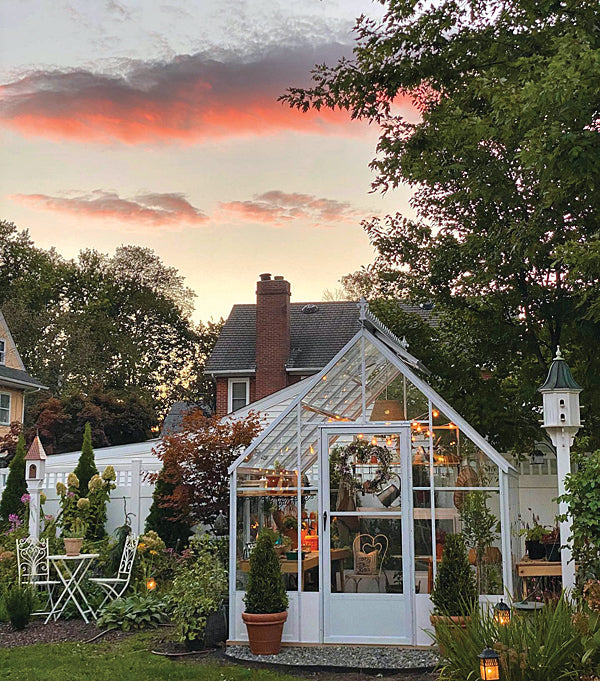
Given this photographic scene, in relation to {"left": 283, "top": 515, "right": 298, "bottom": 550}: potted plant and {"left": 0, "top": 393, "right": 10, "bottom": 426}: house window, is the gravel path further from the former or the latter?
{"left": 0, "top": 393, "right": 10, "bottom": 426}: house window

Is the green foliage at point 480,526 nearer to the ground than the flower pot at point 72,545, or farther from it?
farther from it

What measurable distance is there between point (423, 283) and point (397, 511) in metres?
4.00

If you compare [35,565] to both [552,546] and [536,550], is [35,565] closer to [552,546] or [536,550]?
[536,550]

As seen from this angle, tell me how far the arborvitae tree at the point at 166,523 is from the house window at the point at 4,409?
14.9 metres

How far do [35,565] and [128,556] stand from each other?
129 cm

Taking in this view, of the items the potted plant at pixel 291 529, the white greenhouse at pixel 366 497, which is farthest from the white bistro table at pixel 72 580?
the potted plant at pixel 291 529

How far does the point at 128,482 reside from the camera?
13602 mm

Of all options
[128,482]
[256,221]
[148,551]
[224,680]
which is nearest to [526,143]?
[224,680]

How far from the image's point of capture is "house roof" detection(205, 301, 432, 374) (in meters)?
22.0

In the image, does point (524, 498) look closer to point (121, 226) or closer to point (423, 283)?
point (423, 283)

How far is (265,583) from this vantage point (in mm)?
8250

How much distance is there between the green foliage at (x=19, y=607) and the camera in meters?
9.63

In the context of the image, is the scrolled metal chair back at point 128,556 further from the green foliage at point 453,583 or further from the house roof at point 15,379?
the house roof at point 15,379

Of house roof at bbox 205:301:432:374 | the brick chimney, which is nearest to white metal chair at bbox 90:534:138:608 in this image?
house roof at bbox 205:301:432:374
